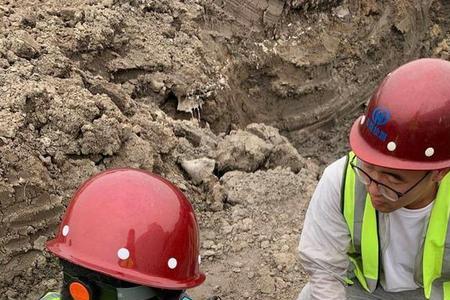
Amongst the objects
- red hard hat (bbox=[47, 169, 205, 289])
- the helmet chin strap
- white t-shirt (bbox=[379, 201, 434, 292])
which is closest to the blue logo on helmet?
white t-shirt (bbox=[379, 201, 434, 292])

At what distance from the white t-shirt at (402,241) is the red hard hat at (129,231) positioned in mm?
939

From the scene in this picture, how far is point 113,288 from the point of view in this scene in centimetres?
259

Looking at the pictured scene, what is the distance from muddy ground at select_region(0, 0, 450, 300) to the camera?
13.3 ft

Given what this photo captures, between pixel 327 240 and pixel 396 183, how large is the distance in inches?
16.5

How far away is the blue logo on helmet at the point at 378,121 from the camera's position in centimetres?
280

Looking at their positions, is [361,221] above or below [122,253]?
above

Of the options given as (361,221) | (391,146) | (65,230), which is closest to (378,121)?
(391,146)

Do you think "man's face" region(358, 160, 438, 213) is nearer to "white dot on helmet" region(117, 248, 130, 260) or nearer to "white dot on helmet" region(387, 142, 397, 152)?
"white dot on helmet" region(387, 142, 397, 152)

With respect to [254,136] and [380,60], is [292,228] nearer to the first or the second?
[254,136]

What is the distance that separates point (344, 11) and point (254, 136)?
3.04 m

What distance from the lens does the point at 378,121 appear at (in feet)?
9.33

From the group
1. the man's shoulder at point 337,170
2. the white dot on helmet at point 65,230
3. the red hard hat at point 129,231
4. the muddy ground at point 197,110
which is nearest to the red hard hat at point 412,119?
the man's shoulder at point 337,170

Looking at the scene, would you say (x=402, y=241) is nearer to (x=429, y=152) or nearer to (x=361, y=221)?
(x=361, y=221)

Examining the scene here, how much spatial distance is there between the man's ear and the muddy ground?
5.26 ft
